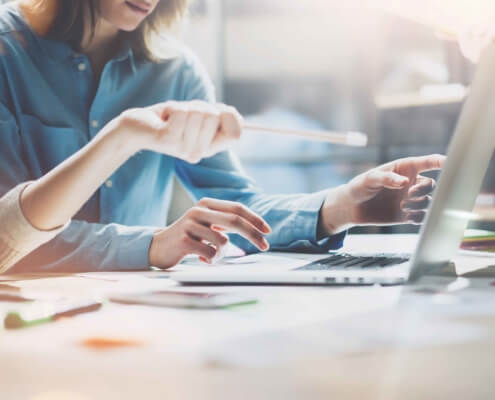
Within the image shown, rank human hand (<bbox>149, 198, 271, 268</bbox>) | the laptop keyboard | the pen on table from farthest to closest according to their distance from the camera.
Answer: human hand (<bbox>149, 198, 271, 268</bbox>), the laptop keyboard, the pen on table

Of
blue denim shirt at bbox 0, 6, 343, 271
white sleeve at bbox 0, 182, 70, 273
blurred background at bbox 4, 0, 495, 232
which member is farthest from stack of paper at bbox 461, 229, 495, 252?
blurred background at bbox 4, 0, 495, 232

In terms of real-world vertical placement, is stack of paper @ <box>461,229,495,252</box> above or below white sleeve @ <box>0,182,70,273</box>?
below

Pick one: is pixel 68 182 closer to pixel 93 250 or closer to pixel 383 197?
pixel 93 250

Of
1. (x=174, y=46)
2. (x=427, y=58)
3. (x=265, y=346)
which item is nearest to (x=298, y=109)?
(x=427, y=58)

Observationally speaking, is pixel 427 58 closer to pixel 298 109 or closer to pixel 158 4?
pixel 298 109

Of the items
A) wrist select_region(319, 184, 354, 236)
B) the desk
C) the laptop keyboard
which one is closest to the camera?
the desk

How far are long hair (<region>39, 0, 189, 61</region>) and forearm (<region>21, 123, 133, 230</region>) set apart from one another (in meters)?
0.29

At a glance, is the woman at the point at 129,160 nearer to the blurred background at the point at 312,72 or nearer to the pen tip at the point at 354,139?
the pen tip at the point at 354,139

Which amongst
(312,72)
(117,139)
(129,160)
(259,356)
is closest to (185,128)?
(117,139)

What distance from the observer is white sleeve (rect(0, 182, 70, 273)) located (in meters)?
0.70

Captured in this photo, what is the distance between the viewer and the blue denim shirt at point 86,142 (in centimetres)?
86

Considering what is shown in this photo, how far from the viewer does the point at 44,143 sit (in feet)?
3.01

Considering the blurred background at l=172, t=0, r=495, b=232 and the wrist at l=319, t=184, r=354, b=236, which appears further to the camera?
the blurred background at l=172, t=0, r=495, b=232

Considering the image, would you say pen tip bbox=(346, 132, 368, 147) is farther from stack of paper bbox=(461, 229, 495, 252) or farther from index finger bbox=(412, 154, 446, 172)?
stack of paper bbox=(461, 229, 495, 252)
